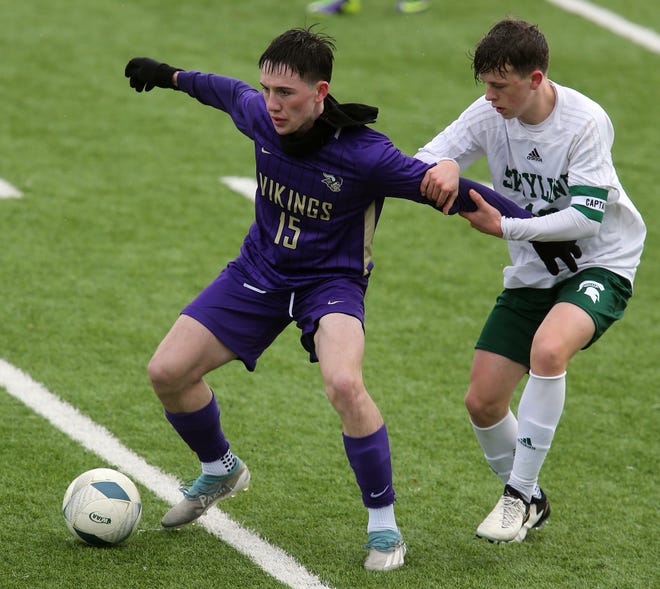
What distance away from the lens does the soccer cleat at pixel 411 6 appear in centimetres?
1390

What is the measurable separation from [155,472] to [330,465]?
0.83 metres

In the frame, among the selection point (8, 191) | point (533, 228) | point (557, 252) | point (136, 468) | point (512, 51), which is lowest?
point (8, 191)

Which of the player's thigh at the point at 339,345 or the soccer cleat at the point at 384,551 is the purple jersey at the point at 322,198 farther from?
the soccer cleat at the point at 384,551

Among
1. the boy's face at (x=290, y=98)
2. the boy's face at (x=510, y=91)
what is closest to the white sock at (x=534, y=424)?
the boy's face at (x=510, y=91)

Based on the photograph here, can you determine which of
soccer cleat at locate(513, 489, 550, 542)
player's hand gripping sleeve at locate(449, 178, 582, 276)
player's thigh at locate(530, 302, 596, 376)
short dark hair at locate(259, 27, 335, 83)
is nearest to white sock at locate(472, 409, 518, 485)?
soccer cleat at locate(513, 489, 550, 542)

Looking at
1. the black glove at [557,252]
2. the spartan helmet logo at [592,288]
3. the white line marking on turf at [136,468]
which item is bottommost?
the white line marking on turf at [136,468]

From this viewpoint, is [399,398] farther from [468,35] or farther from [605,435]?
[468,35]

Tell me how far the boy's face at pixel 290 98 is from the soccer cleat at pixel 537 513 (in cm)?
184

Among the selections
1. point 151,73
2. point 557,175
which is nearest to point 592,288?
point 557,175

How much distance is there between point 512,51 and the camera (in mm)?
4199

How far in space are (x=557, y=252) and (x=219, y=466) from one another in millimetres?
1630

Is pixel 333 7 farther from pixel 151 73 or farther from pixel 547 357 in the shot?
pixel 547 357

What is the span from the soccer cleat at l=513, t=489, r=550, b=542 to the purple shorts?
45.4 inches

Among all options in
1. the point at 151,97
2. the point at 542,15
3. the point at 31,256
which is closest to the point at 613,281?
the point at 31,256
